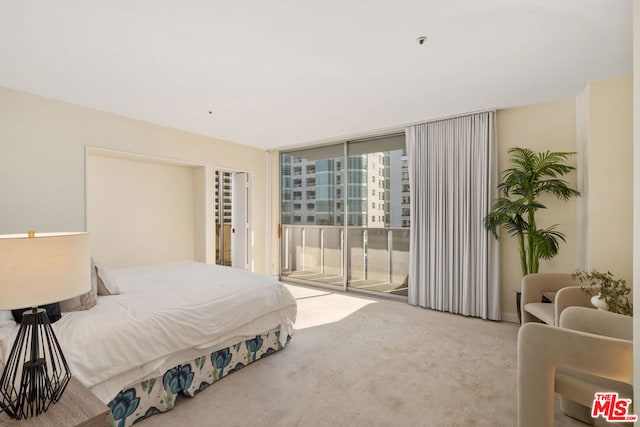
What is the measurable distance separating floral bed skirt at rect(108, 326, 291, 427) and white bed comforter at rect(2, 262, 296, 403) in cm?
9

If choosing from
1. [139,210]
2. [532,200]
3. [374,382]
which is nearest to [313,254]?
[139,210]

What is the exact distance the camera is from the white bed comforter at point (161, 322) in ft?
5.35

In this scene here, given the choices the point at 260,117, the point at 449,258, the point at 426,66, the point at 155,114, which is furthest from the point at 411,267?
the point at 155,114

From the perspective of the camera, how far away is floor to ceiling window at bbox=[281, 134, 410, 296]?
4484 mm

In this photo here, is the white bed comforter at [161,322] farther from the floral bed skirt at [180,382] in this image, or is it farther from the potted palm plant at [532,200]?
the potted palm plant at [532,200]

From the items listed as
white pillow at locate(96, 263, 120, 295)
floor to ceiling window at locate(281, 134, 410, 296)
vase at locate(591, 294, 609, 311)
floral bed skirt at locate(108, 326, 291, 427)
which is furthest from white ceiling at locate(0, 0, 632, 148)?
floral bed skirt at locate(108, 326, 291, 427)

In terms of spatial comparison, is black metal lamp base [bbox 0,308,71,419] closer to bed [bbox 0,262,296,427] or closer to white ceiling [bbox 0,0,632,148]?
bed [bbox 0,262,296,427]

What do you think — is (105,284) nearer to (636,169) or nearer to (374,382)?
(374,382)

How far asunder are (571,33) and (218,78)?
2.75 meters

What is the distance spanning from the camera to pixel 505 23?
194cm

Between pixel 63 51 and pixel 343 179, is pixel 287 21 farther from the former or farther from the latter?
pixel 343 179

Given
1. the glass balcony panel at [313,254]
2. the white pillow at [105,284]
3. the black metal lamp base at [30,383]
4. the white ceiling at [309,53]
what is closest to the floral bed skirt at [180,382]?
the black metal lamp base at [30,383]

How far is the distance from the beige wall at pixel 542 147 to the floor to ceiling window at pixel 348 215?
127 cm

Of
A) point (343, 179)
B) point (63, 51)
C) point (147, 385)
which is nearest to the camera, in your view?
point (147, 385)
